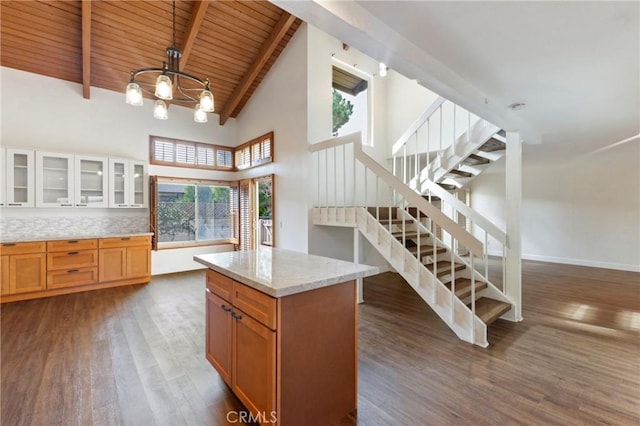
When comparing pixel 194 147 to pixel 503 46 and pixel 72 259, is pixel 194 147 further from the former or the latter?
pixel 503 46

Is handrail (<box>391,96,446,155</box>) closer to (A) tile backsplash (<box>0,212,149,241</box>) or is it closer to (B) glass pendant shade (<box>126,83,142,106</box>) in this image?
(B) glass pendant shade (<box>126,83,142,106</box>)

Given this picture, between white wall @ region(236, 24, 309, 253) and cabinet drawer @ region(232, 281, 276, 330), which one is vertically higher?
white wall @ region(236, 24, 309, 253)

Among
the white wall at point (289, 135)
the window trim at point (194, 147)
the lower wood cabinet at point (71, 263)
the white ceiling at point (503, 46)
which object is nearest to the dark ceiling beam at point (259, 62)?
the white wall at point (289, 135)

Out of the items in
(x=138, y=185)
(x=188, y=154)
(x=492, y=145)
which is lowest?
(x=138, y=185)

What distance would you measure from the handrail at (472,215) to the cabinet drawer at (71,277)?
A: 18.9 ft

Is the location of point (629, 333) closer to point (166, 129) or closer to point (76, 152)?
point (166, 129)

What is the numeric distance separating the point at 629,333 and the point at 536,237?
189 inches

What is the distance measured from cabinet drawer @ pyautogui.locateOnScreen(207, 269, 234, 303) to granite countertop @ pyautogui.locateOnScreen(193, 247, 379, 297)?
0.07m

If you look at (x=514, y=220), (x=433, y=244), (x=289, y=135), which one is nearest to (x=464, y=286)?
(x=433, y=244)

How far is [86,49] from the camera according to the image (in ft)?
14.5

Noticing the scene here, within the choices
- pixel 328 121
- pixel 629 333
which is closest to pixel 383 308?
pixel 629 333

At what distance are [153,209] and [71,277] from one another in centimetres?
171

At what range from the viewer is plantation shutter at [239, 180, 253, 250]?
6.35 meters

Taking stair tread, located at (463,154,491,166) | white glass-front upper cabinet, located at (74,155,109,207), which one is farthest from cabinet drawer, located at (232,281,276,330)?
white glass-front upper cabinet, located at (74,155,109,207)
